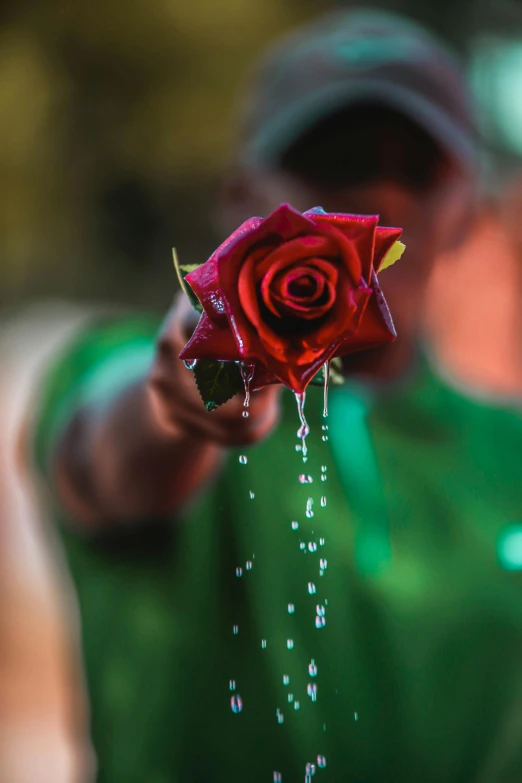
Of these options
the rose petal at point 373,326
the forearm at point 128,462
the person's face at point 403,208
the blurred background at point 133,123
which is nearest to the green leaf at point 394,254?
the rose petal at point 373,326

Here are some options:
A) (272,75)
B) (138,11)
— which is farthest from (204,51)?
(272,75)

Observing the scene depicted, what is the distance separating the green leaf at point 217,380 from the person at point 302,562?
0.40 feet

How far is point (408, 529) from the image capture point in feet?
1.79

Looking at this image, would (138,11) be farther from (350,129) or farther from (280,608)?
(280,608)

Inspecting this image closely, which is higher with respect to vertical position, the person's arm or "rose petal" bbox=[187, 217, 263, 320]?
the person's arm

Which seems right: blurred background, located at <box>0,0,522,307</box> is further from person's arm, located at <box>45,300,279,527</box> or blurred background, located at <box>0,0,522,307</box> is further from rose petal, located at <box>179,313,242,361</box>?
rose petal, located at <box>179,313,242,361</box>

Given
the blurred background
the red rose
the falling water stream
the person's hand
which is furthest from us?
the blurred background

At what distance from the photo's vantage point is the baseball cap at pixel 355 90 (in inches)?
20.9

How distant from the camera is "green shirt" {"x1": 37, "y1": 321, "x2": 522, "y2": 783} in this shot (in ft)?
1.55

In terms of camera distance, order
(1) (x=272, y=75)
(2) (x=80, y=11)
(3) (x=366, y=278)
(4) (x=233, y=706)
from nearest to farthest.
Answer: (3) (x=366, y=278) < (4) (x=233, y=706) < (1) (x=272, y=75) < (2) (x=80, y=11)

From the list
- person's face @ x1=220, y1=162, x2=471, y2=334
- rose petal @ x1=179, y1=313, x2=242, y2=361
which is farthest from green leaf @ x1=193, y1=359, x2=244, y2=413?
person's face @ x1=220, y1=162, x2=471, y2=334

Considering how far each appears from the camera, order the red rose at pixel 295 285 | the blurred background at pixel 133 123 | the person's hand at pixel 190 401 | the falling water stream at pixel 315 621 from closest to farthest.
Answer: the red rose at pixel 295 285 < the person's hand at pixel 190 401 < the falling water stream at pixel 315 621 < the blurred background at pixel 133 123

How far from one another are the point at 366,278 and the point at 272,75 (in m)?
0.43

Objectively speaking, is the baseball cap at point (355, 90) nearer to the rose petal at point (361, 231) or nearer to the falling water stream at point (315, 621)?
the falling water stream at point (315, 621)
